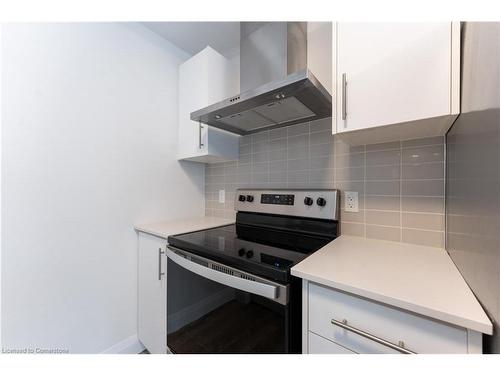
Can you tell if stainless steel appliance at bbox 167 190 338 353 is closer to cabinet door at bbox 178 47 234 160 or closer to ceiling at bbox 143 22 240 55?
cabinet door at bbox 178 47 234 160

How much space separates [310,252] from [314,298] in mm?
250

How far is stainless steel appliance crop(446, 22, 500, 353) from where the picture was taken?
438 millimetres

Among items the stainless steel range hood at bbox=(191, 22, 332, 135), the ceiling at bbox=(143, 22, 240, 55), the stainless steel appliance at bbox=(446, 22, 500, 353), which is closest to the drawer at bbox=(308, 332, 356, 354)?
the stainless steel appliance at bbox=(446, 22, 500, 353)

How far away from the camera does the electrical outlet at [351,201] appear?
1146mm

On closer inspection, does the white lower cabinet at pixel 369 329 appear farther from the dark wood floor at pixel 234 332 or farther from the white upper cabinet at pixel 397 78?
the white upper cabinet at pixel 397 78

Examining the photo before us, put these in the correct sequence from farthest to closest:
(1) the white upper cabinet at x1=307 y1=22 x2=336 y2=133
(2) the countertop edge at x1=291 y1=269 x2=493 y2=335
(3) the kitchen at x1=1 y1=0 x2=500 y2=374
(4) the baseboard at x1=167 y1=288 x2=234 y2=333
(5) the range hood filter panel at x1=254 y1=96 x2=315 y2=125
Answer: (1) the white upper cabinet at x1=307 y1=22 x2=336 y2=133 < (5) the range hood filter panel at x1=254 y1=96 x2=315 y2=125 < (4) the baseboard at x1=167 y1=288 x2=234 y2=333 < (3) the kitchen at x1=1 y1=0 x2=500 y2=374 < (2) the countertop edge at x1=291 y1=269 x2=493 y2=335

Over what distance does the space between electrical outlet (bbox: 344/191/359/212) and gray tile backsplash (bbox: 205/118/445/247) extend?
0.02m

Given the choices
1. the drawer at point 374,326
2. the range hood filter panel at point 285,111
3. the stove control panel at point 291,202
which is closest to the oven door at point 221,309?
the drawer at point 374,326

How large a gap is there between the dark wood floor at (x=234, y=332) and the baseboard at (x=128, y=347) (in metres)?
0.50

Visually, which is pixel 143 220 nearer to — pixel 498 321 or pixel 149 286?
pixel 149 286

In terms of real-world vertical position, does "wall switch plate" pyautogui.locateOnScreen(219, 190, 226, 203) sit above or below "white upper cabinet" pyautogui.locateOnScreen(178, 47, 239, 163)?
below

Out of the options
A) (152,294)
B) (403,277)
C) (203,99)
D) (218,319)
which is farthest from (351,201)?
(152,294)

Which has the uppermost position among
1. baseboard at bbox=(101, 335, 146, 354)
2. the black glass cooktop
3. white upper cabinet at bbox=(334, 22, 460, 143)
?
white upper cabinet at bbox=(334, 22, 460, 143)
